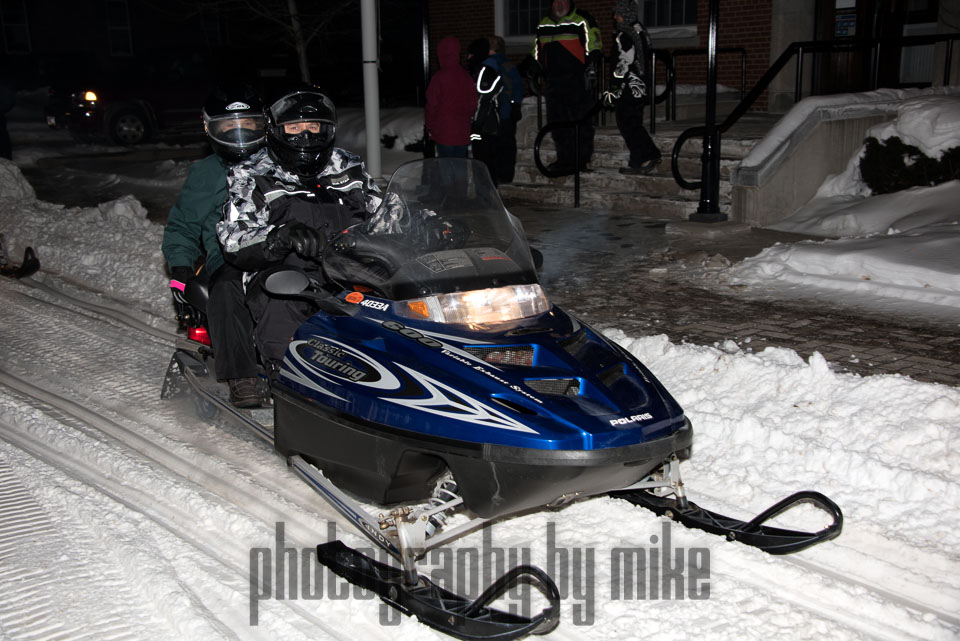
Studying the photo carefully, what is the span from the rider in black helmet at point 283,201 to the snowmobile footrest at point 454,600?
1325mm

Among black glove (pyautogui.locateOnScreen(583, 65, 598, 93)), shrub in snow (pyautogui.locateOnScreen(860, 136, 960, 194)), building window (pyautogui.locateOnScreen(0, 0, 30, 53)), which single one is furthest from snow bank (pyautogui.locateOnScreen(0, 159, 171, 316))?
building window (pyautogui.locateOnScreen(0, 0, 30, 53))

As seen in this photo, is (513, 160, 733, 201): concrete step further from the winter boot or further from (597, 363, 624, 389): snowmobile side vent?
(597, 363, 624, 389): snowmobile side vent

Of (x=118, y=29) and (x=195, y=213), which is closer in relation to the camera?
(x=195, y=213)

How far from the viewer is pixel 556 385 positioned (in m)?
3.41

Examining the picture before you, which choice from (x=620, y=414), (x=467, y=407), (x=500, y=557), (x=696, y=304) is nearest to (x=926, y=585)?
(x=620, y=414)

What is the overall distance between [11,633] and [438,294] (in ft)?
6.62

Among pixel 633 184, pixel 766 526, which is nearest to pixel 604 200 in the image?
pixel 633 184

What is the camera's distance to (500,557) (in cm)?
380

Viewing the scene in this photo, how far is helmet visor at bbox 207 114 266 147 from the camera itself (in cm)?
566

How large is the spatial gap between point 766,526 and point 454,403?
155 cm

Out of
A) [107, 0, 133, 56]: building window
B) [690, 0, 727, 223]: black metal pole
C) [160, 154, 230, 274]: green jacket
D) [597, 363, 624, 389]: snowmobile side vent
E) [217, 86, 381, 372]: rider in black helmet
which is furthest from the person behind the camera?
[107, 0, 133, 56]: building window

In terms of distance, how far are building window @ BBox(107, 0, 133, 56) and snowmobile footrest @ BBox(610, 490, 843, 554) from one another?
26.8m

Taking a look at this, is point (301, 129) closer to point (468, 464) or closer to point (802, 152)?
point (468, 464)

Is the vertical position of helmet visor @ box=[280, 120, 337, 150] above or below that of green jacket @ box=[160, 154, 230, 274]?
above
